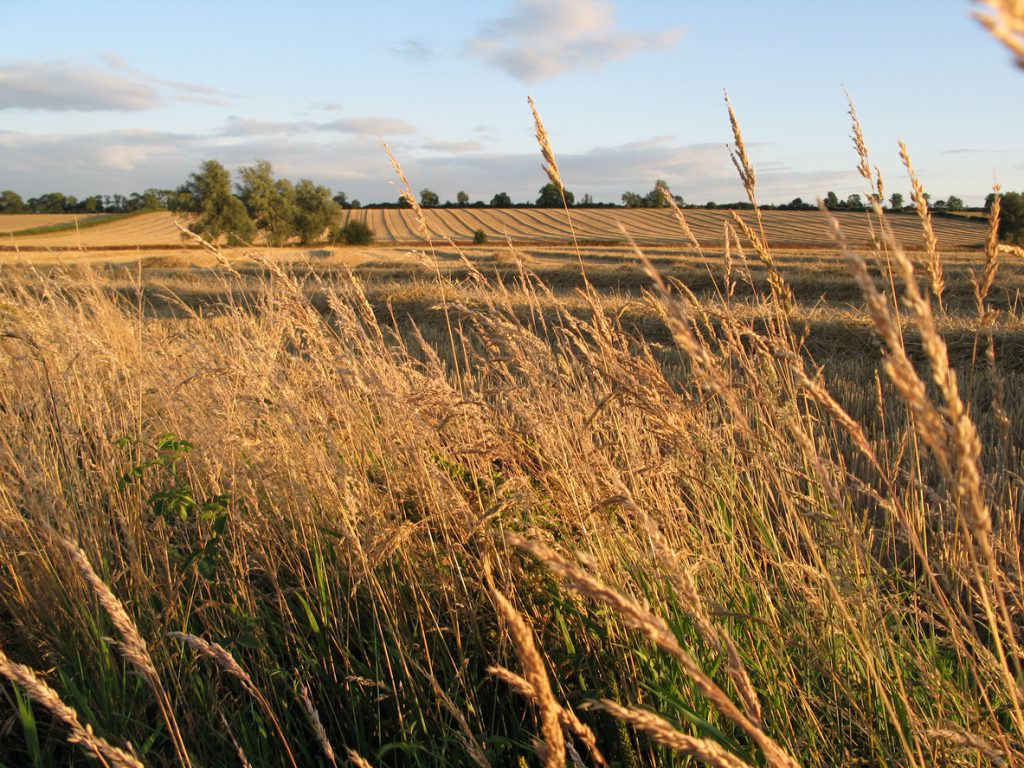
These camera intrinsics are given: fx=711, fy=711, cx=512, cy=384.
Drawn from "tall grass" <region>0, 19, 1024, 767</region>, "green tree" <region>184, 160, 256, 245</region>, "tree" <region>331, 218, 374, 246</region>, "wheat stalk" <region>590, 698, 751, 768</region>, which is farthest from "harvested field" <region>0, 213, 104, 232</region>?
"wheat stalk" <region>590, 698, 751, 768</region>

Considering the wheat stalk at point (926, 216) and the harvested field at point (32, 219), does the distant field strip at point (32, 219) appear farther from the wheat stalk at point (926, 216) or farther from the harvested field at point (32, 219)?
the wheat stalk at point (926, 216)

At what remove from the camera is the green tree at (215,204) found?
→ 181 ft

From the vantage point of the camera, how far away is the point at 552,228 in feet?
170

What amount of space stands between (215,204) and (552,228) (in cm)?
2674

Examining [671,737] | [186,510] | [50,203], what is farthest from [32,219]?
[671,737]

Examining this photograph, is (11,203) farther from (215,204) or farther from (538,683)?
(538,683)

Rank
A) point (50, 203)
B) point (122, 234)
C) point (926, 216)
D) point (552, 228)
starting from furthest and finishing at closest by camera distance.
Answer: point (50, 203)
point (122, 234)
point (552, 228)
point (926, 216)

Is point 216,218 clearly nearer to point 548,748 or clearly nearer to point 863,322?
point 863,322

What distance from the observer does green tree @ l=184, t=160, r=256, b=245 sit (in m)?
55.1

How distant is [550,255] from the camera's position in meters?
30.4

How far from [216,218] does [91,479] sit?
5801 centimetres

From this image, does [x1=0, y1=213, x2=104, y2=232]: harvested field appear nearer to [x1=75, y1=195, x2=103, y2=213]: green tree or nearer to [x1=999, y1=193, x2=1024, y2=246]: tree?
[x1=75, y1=195, x2=103, y2=213]: green tree

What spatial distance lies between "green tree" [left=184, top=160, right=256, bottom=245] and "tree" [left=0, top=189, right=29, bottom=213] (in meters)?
25.4

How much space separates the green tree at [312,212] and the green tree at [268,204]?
1.97 ft
